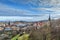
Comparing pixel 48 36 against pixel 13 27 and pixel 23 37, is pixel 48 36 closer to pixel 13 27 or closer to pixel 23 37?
pixel 23 37

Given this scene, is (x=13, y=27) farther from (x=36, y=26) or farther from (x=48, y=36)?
(x=48, y=36)

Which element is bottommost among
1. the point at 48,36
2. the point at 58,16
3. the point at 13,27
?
the point at 48,36

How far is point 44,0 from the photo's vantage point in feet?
6.40

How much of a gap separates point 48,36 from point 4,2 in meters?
0.70

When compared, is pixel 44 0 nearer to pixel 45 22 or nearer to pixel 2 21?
pixel 45 22

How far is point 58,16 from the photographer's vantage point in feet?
6.28

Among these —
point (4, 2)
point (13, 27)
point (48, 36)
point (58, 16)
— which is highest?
point (4, 2)

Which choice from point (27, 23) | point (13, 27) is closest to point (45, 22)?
point (27, 23)

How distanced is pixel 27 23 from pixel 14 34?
0.22 m

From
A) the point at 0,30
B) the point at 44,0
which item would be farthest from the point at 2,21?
the point at 44,0

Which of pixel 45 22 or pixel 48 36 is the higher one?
pixel 45 22

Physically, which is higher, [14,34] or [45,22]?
[45,22]

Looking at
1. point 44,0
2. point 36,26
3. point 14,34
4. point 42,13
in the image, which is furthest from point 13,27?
point 44,0

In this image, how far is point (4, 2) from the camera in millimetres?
1872
